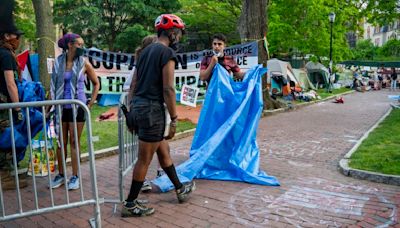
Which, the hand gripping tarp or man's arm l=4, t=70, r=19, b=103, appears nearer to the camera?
man's arm l=4, t=70, r=19, b=103

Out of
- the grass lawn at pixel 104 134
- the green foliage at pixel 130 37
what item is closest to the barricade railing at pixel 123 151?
the grass lawn at pixel 104 134

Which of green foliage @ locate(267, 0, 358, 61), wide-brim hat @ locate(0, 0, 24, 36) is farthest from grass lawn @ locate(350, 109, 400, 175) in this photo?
green foliage @ locate(267, 0, 358, 61)

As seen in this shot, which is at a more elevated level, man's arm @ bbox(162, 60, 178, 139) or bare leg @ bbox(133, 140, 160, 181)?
man's arm @ bbox(162, 60, 178, 139)

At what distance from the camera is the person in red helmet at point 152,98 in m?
3.71

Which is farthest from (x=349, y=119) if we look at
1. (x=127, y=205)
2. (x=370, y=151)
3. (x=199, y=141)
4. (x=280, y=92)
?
(x=127, y=205)

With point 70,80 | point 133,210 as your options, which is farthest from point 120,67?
point 133,210

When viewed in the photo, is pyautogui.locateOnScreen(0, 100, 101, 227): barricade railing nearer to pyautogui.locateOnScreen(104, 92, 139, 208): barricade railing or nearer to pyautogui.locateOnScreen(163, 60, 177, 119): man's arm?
pyautogui.locateOnScreen(104, 92, 139, 208): barricade railing

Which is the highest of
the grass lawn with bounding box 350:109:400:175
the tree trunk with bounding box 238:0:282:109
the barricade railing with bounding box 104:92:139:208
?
the tree trunk with bounding box 238:0:282:109

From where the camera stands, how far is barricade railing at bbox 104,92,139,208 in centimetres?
414

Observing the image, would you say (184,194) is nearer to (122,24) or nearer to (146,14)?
(146,14)

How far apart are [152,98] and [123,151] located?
0.81m

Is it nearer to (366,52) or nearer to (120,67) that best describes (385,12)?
(120,67)

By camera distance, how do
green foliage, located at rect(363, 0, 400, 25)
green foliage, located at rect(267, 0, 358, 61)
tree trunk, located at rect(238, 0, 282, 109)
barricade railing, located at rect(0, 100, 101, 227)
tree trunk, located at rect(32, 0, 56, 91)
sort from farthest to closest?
green foliage, located at rect(267, 0, 358, 61)
green foliage, located at rect(363, 0, 400, 25)
tree trunk, located at rect(238, 0, 282, 109)
tree trunk, located at rect(32, 0, 56, 91)
barricade railing, located at rect(0, 100, 101, 227)

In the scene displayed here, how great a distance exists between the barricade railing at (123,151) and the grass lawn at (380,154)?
133 inches
